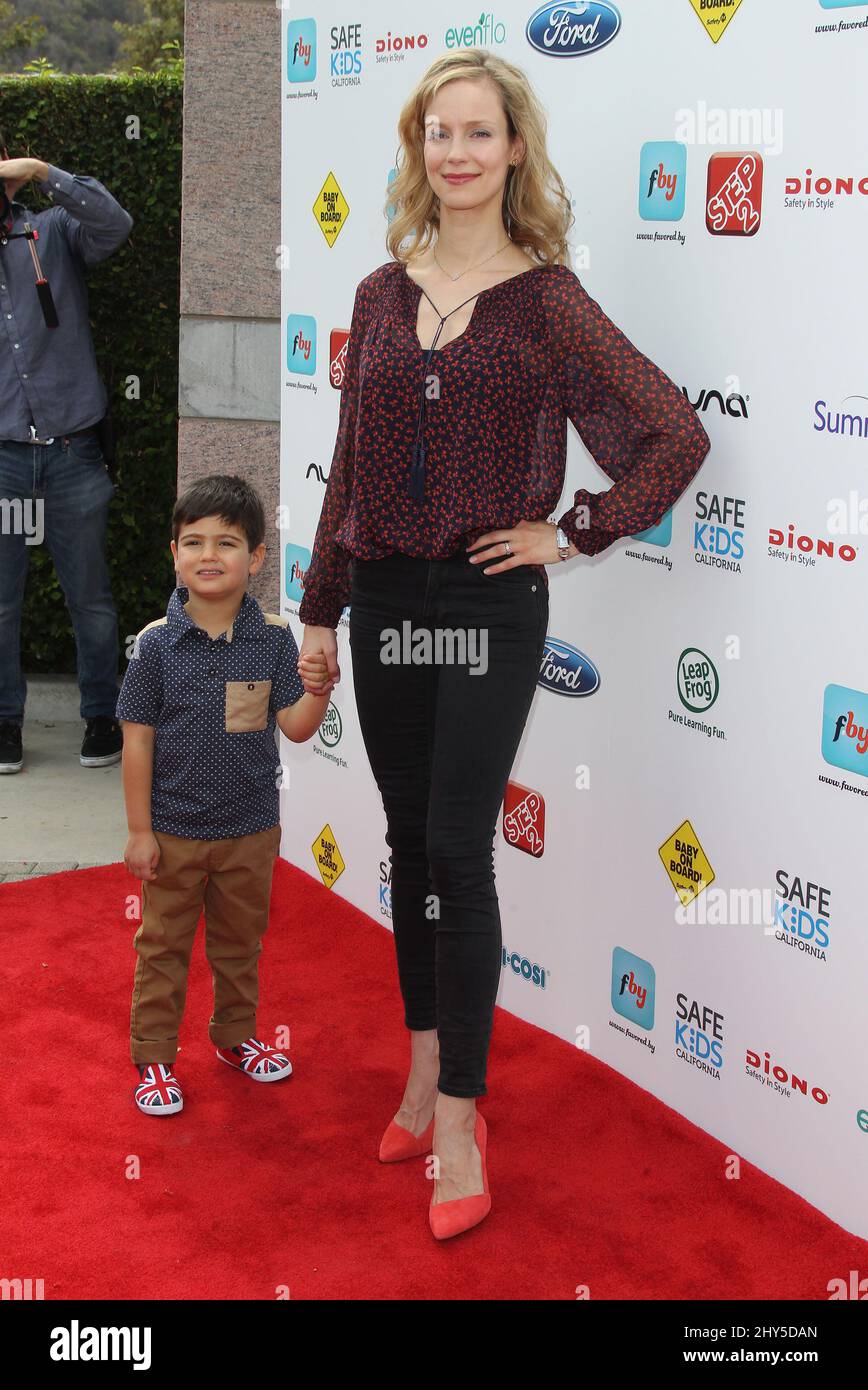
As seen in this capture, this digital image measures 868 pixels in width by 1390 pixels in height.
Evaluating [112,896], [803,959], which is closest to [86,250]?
[112,896]

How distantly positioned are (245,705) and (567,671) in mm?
710

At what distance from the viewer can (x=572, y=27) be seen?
3049mm

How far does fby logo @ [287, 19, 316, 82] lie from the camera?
3957 mm

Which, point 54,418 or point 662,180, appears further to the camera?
point 54,418

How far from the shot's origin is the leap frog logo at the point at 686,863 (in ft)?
10.0

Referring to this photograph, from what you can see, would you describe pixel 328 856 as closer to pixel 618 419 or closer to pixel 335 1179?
pixel 335 1179

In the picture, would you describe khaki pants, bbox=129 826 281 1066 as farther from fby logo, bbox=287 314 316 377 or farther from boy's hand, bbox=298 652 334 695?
fby logo, bbox=287 314 316 377

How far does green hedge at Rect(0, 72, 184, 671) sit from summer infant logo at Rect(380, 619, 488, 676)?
3.06 metres

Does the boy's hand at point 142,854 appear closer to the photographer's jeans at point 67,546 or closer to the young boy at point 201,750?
the young boy at point 201,750

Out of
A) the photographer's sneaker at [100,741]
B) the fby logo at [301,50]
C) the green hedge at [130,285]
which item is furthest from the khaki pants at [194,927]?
the green hedge at [130,285]

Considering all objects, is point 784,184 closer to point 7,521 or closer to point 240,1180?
point 240,1180

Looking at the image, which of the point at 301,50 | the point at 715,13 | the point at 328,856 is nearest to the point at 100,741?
the point at 328,856

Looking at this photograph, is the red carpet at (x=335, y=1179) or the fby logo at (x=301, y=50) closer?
the red carpet at (x=335, y=1179)

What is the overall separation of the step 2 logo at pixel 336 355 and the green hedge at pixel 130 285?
174 cm
